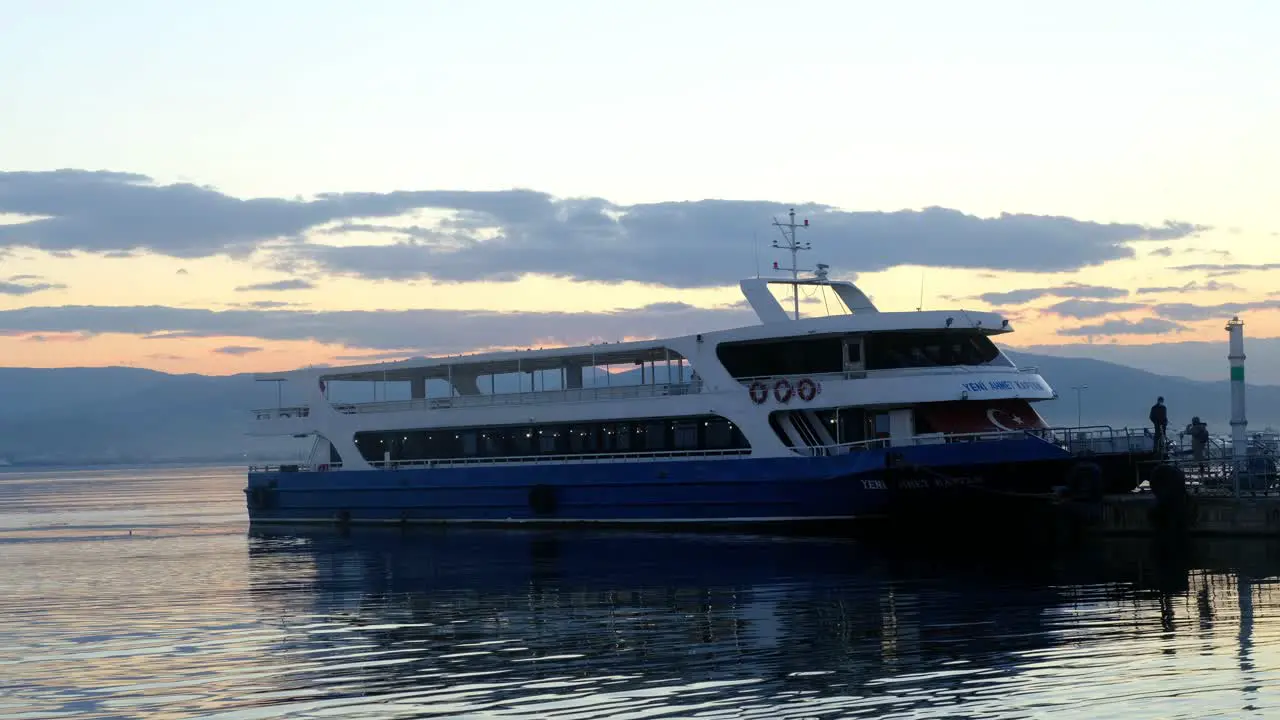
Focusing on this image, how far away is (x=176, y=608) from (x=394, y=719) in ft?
34.0

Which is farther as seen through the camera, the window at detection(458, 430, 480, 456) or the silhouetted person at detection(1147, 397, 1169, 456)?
the window at detection(458, 430, 480, 456)

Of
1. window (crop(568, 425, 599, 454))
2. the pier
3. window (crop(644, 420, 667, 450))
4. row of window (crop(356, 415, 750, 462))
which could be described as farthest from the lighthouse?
window (crop(568, 425, 599, 454))

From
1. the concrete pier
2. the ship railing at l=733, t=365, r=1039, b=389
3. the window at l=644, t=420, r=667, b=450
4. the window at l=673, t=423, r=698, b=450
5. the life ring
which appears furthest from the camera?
the window at l=644, t=420, r=667, b=450

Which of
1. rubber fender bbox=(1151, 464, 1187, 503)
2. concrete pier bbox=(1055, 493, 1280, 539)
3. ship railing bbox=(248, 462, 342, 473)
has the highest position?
ship railing bbox=(248, 462, 342, 473)

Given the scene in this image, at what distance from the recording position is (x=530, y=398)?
38156 millimetres

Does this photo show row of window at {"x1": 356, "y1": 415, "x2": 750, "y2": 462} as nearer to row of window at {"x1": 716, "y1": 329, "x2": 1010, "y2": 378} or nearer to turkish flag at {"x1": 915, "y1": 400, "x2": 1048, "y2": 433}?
row of window at {"x1": 716, "y1": 329, "x2": 1010, "y2": 378}

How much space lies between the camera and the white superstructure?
31.4 meters

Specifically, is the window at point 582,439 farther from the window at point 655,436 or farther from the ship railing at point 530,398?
the window at point 655,436

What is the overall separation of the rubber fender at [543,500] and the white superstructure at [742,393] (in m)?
0.98

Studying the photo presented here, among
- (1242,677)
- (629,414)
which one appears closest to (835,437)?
(629,414)

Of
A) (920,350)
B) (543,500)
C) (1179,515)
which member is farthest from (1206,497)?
(543,500)

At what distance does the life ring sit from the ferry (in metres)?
0.04

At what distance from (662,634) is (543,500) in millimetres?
18994

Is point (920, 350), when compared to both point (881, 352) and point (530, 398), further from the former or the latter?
point (530, 398)
